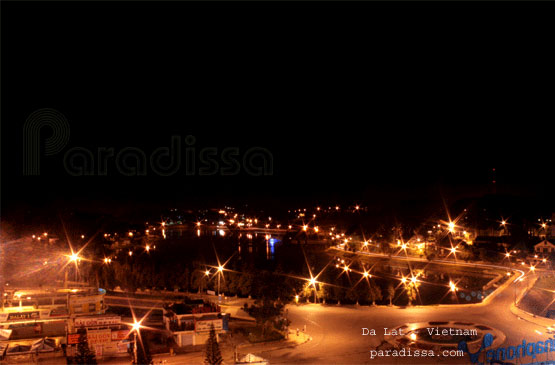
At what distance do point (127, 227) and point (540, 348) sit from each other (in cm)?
2177

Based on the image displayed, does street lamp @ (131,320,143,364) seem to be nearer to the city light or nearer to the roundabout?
the city light

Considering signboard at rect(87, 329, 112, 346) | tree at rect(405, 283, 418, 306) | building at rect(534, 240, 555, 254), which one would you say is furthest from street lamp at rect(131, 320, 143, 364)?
building at rect(534, 240, 555, 254)

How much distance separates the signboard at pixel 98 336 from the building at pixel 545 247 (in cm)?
1064

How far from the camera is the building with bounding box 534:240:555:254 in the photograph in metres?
11.5

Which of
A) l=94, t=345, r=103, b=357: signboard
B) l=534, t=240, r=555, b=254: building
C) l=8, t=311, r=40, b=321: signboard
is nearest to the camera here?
l=94, t=345, r=103, b=357: signboard

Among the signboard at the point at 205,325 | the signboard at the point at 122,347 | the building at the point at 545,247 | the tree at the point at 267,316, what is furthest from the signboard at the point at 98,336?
the building at the point at 545,247

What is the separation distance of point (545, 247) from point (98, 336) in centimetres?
1092

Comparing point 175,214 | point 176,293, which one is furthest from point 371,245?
point 175,214

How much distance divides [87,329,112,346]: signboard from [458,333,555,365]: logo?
13.3ft

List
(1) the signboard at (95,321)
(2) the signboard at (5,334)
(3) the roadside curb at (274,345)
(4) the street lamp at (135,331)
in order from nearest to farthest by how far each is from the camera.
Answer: (4) the street lamp at (135,331) < (3) the roadside curb at (274,345) < (1) the signboard at (95,321) < (2) the signboard at (5,334)

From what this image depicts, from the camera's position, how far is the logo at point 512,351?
459 centimetres

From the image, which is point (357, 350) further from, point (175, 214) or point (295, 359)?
point (175, 214)

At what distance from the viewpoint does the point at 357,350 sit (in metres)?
5.23

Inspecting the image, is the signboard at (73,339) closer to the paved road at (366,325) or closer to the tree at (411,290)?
the paved road at (366,325)
